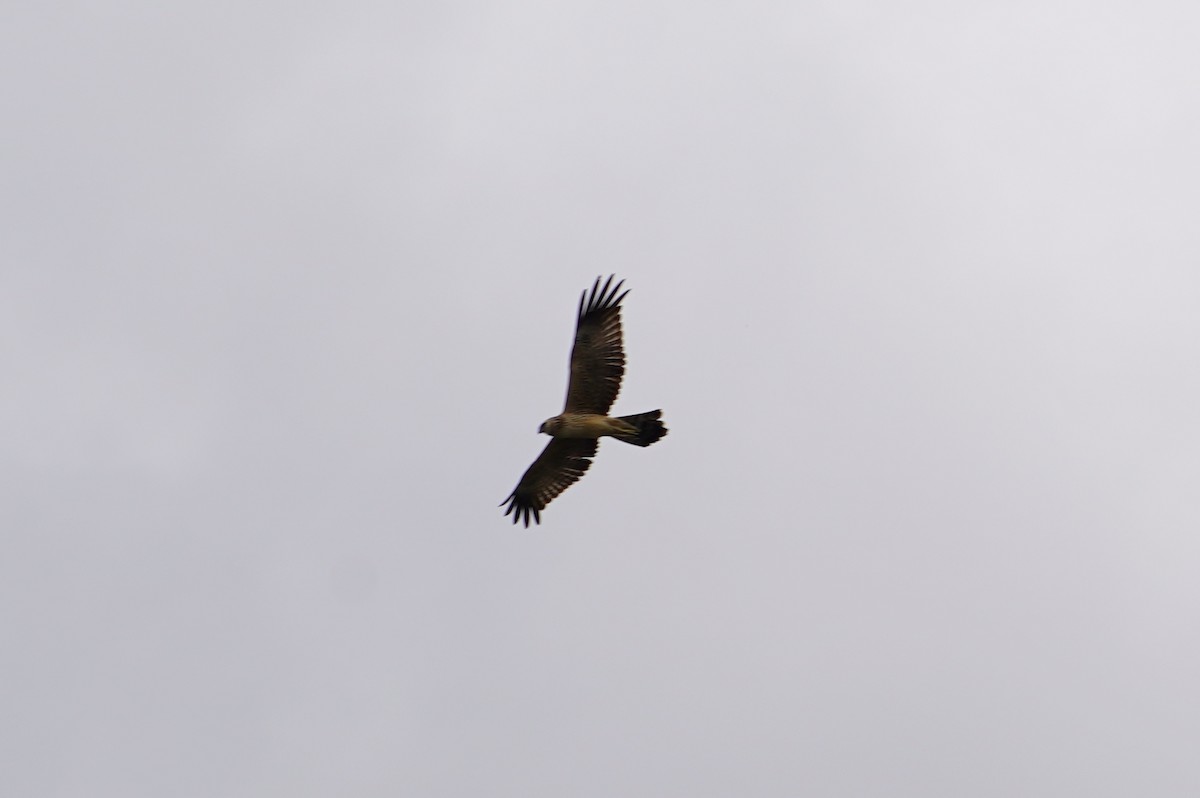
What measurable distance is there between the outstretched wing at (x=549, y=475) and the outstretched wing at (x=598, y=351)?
1.23 metres

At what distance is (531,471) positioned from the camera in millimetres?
27281

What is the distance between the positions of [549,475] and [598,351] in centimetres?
282

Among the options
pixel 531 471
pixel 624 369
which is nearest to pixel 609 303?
pixel 624 369

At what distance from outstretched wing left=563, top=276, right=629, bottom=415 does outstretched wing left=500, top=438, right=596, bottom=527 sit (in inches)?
48.6

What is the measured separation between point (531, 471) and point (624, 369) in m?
2.71

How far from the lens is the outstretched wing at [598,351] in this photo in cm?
2559

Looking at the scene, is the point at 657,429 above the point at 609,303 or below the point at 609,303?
below

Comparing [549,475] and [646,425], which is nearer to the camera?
[646,425]

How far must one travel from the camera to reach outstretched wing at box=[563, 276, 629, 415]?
25.6 meters

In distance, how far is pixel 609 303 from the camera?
84.3ft

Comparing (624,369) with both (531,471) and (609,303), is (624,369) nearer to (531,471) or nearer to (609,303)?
(609,303)

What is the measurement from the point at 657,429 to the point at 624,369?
1.07 meters

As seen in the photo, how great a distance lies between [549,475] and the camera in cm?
2748

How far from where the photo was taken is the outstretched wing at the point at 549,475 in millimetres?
27000
